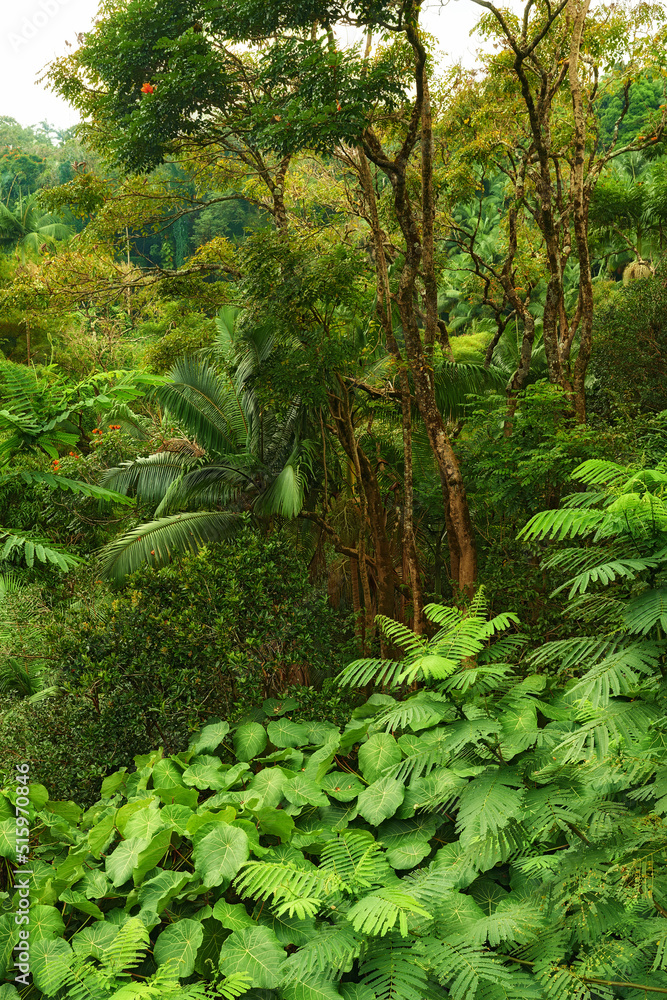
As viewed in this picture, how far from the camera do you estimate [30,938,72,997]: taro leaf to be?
270cm

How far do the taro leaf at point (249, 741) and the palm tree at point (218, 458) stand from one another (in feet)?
7.98

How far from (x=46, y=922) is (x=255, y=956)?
1.07 metres

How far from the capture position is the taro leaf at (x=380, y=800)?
3738 millimetres

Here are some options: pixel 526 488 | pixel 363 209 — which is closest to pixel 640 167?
pixel 363 209

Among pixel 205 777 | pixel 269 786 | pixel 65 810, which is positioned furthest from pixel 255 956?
pixel 65 810

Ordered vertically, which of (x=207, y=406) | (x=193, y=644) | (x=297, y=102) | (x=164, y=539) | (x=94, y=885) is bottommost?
(x=94, y=885)

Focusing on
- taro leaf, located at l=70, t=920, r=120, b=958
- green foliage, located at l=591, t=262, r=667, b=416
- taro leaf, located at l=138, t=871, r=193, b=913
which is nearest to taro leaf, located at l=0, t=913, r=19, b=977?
taro leaf, located at l=70, t=920, r=120, b=958

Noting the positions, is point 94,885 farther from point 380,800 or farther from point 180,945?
point 380,800

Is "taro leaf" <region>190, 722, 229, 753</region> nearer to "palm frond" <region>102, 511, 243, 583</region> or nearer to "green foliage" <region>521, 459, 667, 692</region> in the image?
"palm frond" <region>102, 511, 243, 583</region>

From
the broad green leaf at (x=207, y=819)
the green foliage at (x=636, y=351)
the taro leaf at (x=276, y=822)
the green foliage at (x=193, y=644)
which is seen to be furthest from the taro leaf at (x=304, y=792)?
the green foliage at (x=636, y=351)

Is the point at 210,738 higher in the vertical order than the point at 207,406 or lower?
lower

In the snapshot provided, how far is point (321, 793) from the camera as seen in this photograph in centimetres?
412

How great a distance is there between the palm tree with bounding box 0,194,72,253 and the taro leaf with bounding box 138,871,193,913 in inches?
923

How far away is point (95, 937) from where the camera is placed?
3.28m
